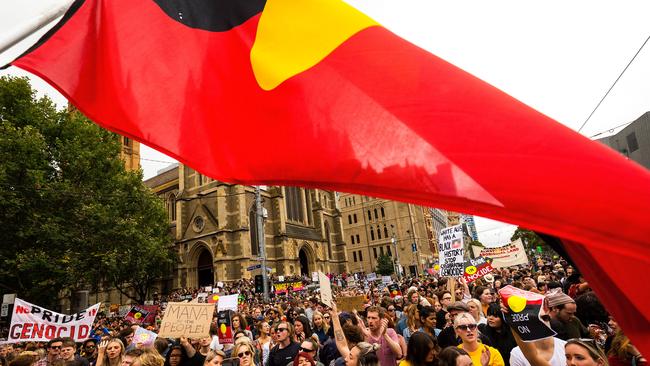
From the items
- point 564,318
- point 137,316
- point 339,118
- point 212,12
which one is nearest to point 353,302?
point 564,318

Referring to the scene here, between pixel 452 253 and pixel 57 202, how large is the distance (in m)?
20.4

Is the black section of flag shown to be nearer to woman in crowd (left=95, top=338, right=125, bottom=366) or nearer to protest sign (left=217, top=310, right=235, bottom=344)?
woman in crowd (left=95, top=338, right=125, bottom=366)

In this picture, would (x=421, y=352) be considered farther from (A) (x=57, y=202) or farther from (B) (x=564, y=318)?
(A) (x=57, y=202)

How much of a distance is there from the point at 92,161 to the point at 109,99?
25.7m

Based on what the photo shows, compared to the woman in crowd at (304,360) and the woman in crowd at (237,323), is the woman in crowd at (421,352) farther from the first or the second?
the woman in crowd at (237,323)

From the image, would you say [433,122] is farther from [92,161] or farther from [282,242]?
[282,242]

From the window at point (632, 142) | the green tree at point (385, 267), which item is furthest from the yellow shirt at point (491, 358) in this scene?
the green tree at point (385, 267)

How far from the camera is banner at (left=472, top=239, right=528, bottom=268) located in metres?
18.0

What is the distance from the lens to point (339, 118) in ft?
6.74

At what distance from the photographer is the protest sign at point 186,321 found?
21.9 ft

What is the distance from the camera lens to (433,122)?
1.78m

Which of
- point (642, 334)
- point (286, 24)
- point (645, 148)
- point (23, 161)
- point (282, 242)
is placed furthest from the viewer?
point (282, 242)

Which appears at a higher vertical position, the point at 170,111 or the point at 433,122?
the point at 170,111

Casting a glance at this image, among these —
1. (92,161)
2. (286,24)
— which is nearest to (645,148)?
(286,24)
